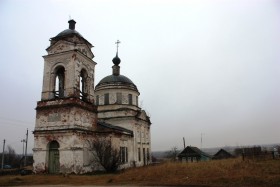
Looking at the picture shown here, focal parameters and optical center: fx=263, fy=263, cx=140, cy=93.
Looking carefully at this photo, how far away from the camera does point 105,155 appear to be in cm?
2173

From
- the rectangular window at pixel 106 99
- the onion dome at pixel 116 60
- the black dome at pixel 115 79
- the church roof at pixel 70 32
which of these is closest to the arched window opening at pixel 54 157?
the church roof at pixel 70 32

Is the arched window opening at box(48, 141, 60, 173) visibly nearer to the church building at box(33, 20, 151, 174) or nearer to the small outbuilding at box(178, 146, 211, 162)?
the church building at box(33, 20, 151, 174)

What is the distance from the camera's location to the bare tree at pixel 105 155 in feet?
71.3

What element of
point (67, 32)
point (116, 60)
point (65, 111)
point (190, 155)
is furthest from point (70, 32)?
point (190, 155)

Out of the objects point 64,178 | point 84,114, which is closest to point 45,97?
point 84,114

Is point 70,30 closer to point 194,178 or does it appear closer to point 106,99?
point 106,99

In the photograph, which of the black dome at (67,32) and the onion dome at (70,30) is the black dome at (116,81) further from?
the black dome at (67,32)

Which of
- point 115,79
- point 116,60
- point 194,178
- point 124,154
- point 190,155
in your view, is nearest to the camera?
point 194,178

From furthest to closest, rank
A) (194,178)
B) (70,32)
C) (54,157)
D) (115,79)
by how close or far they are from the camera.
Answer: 1. (115,79)
2. (70,32)
3. (54,157)
4. (194,178)

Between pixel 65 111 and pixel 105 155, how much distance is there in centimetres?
489

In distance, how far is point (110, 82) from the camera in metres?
31.7

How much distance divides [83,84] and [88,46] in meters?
3.48

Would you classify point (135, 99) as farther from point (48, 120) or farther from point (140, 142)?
point (48, 120)

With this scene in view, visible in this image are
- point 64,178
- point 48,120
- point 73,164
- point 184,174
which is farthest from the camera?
point 48,120
